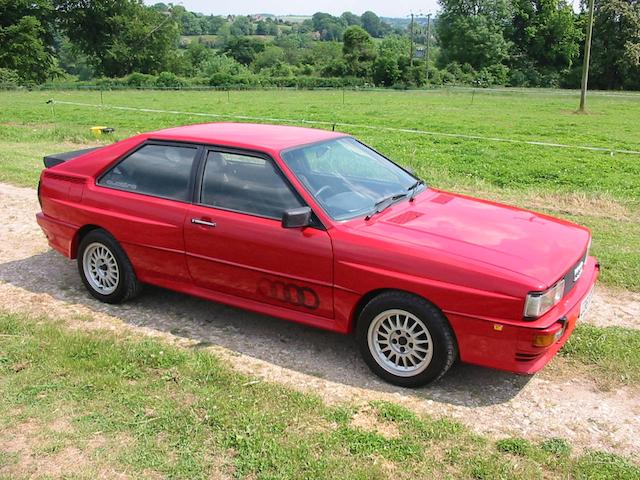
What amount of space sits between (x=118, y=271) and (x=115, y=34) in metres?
67.8

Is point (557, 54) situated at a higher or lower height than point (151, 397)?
higher

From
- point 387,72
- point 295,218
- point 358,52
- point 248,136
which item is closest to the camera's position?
point 295,218

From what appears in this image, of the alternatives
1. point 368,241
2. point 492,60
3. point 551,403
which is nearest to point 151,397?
point 368,241

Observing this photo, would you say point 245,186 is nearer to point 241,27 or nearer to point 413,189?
point 413,189

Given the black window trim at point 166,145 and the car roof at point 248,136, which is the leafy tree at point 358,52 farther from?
the black window trim at point 166,145

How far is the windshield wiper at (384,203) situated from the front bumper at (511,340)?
102 centimetres

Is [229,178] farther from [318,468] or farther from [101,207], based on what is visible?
[318,468]

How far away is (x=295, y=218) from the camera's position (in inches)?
164

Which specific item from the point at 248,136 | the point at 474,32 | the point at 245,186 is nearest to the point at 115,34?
the point at 474,32

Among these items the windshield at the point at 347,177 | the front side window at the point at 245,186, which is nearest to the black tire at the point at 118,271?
the front side window at the point at 245,186

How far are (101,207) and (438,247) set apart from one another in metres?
2.90

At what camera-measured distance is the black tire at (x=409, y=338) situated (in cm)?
388

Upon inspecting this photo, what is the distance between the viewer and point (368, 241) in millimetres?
4102

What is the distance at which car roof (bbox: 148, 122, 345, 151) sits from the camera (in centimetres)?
479
